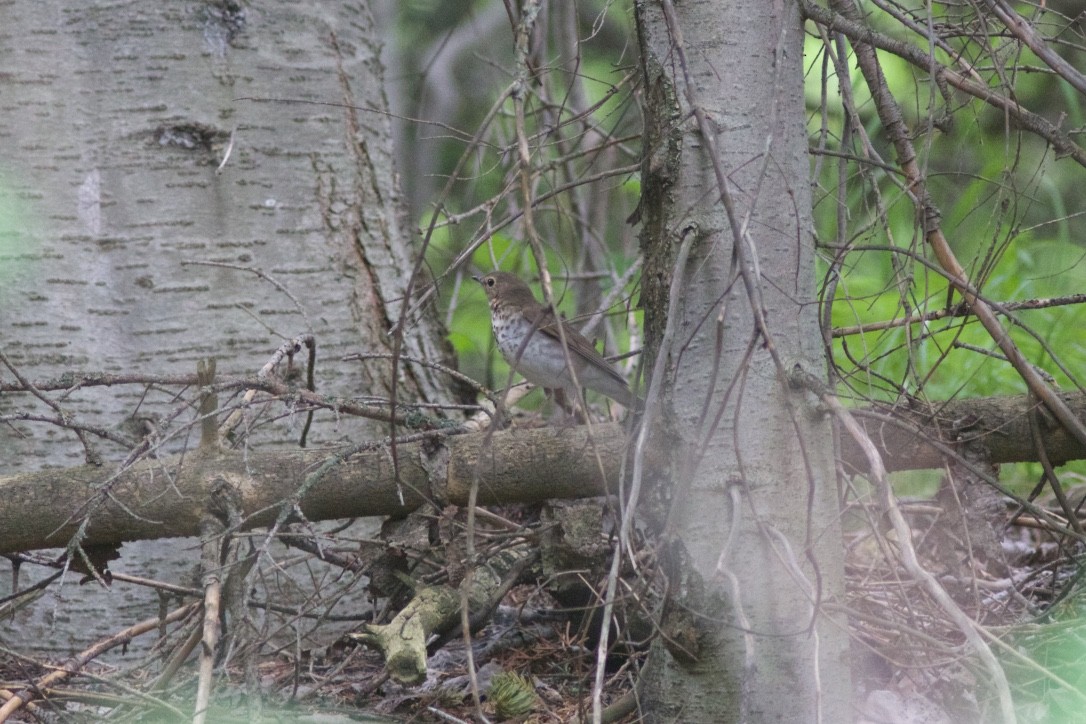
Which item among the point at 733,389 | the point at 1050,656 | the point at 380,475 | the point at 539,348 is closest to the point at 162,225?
the point at 539,348

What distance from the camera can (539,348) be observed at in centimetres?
375

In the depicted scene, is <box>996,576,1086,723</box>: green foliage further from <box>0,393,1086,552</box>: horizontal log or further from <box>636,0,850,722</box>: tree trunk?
Result: <box>636,0,850,722</box>: tree trunk

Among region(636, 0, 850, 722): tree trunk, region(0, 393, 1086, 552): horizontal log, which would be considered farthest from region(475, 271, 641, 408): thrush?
region(636, 0, 850, 722): tree trunk

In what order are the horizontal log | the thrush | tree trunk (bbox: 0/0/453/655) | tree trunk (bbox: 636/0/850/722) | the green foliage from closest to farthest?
tree trunk (bbox: 636/0/850/722) → the green foliage → the horizontal log → tree trunk (bbox: 0/0/453/655) → the thrush

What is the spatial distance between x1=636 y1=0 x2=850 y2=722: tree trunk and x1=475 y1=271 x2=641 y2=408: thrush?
4.17 ft

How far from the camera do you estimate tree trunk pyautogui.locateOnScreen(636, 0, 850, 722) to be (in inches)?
81.0

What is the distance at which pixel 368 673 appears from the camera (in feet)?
9.21

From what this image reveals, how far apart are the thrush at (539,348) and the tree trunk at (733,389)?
1.27m

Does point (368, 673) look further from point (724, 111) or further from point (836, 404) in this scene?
point (724, 111)

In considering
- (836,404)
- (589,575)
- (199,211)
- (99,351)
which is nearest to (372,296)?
(199,211)

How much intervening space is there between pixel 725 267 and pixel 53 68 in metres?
2.61

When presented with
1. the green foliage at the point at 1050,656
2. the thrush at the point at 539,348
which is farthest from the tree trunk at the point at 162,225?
the green foliage at the point at 1050,656

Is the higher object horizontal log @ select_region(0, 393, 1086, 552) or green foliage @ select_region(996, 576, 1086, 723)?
horizontal log @ select_region(0, 393, 1086, 552)

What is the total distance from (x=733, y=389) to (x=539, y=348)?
5.63ft
